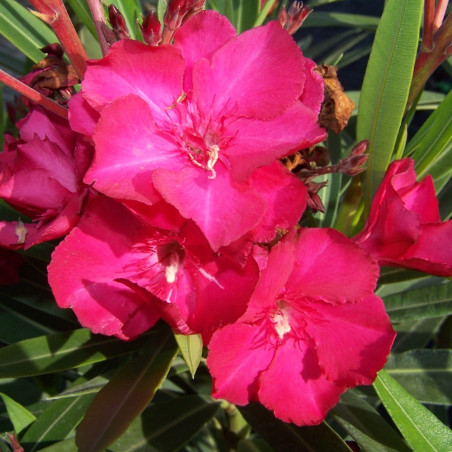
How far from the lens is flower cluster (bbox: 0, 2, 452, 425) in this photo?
575 mm

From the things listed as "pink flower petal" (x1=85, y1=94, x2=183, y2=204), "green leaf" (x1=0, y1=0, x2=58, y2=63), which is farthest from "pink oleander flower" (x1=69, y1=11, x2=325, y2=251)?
"green leaf" (x1=0, y1=0, x2=58, y2=63)

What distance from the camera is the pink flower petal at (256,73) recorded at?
23.7 inches

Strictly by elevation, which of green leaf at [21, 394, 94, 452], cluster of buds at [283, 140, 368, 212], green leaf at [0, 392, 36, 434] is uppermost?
cluster of buds at [283, 140, 368, 212]

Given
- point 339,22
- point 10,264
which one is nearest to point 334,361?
point 10,264

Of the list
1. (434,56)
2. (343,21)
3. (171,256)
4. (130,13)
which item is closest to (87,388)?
(171,256)

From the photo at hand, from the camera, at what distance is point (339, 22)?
1502 millimetres

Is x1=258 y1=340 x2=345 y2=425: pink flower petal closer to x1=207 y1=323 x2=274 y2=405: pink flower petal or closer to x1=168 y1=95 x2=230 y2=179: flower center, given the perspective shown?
x1=207 y1=323 x2=274 y2=405: pink flower petal

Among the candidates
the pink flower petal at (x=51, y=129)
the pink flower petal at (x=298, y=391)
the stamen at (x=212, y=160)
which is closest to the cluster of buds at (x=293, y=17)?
the stamen at (x=212, y=160)

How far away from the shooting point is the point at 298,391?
701mm

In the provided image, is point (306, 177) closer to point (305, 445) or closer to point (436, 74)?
point (305, 445)

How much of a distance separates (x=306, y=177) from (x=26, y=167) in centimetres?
35

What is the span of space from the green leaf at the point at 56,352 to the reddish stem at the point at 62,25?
1.40 ft

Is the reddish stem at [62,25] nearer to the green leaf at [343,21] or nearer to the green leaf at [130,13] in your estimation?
the green leaf at [130,13]

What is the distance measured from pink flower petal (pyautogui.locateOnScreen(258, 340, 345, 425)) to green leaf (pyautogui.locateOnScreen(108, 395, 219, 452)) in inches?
14.0
